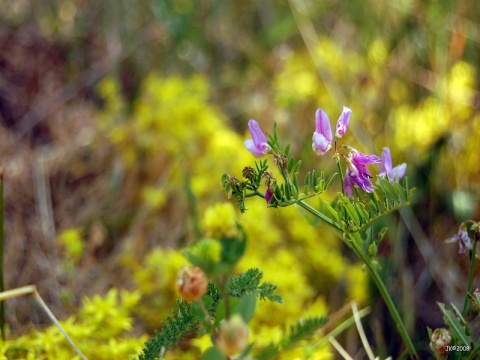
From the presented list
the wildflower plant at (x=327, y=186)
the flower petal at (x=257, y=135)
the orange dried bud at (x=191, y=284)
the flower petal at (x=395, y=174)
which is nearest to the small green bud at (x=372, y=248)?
the wildflower plant at (x=327, y=186)

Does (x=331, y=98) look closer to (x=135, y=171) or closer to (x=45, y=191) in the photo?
(x=135, y=171)

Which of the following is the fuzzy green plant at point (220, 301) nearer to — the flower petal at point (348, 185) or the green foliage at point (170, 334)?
the green foliage at point (170, 334)

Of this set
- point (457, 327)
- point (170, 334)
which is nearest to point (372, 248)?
point (457, 327)

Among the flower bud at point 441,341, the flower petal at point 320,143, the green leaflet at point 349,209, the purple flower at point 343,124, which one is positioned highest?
the purple flower at point 343,124

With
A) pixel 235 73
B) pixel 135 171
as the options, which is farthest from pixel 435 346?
pixel 235 73

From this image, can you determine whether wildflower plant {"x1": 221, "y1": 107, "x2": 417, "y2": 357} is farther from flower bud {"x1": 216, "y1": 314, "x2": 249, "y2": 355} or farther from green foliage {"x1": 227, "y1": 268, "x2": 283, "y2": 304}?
flower bud {"x1": 216, "y1": 314, "x2": 249, "y2": 355}

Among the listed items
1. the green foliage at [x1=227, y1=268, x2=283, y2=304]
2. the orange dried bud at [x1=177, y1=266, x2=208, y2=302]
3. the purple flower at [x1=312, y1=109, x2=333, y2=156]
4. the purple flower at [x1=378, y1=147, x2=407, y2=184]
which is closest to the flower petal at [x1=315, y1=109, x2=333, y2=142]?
the purple flower at [x1=312, y1=109, x2=333, y2=156]
